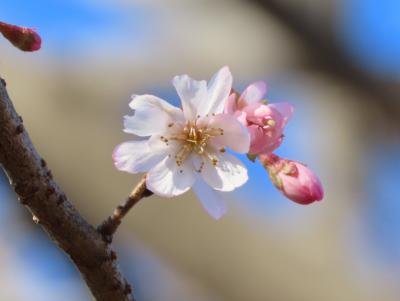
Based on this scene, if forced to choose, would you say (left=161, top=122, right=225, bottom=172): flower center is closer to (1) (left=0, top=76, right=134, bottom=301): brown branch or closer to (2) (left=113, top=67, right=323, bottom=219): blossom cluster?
(2) (left=113, top=67, right=323, bottom=219): blossom cluster

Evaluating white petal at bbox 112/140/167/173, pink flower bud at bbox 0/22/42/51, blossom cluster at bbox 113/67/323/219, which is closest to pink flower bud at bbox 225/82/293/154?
blossom cluster at bbox 113/67/323/219

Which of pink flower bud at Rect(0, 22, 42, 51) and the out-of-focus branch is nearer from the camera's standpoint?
pink flower bud at Rect(0, 22, 42, 51)

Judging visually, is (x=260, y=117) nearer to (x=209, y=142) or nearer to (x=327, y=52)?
(x=209, y=142)

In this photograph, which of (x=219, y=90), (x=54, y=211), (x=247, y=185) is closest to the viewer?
(x=54, y=211)

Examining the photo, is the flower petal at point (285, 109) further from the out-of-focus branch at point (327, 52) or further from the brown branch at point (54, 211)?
the out-of-focus branch at point (327, 52)

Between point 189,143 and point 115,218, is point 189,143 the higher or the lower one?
the higher one

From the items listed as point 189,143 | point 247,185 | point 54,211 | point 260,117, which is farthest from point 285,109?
point 247,185

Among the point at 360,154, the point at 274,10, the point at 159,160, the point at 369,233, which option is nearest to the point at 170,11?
the point at 274,10
